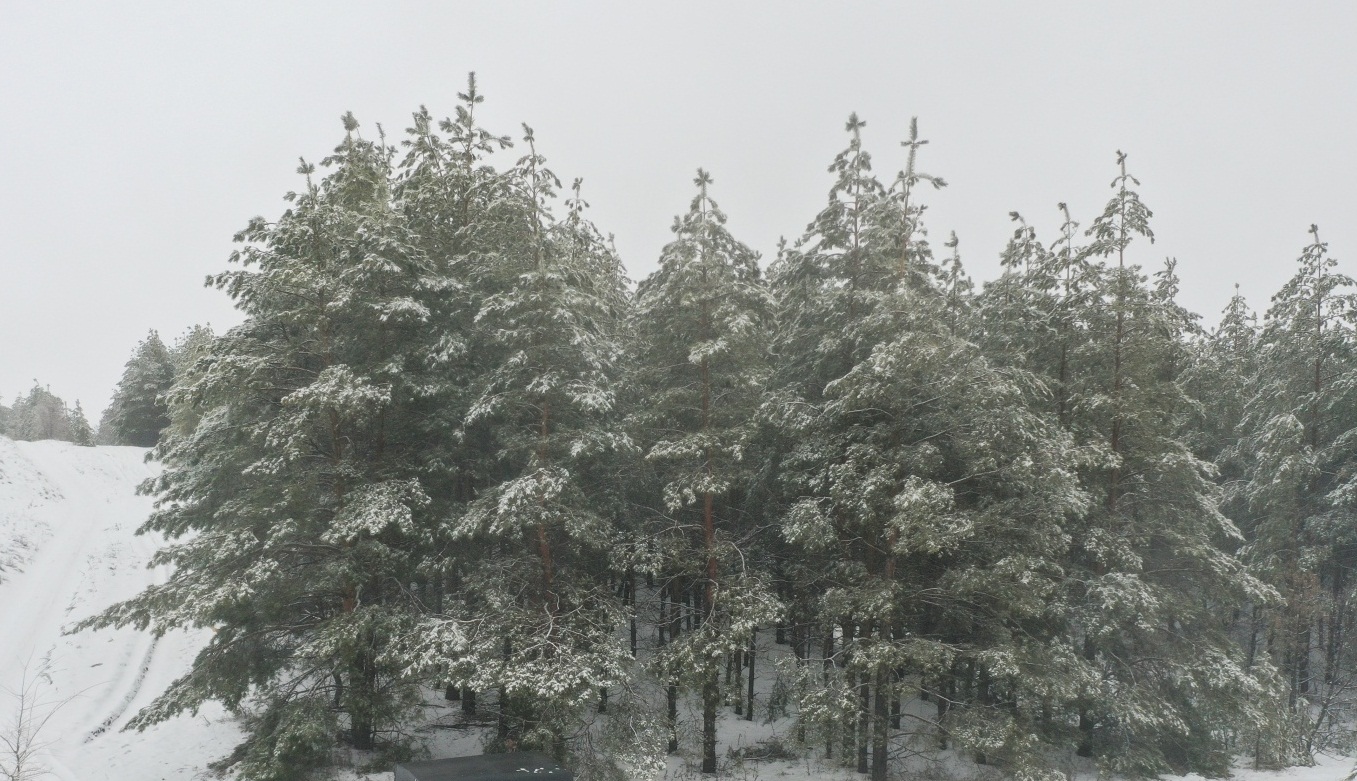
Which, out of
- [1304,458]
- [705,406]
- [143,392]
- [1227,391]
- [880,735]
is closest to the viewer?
[880,735]

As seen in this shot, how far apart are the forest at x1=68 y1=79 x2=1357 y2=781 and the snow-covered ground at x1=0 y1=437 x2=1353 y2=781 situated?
910 mm

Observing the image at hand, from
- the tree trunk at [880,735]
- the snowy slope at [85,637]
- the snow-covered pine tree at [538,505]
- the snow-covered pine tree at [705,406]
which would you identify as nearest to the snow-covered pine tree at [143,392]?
the snowy slope at [85,637]

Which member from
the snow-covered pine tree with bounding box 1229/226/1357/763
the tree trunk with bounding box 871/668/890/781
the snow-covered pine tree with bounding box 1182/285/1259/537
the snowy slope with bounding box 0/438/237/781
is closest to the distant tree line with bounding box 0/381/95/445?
the snowy slope with bounding box 0/438/237/781

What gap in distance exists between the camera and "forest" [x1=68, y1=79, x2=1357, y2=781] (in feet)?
38.0

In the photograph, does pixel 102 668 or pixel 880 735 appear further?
pixel 102 668

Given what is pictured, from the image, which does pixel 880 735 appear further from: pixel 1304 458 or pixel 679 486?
pixel 1304 458

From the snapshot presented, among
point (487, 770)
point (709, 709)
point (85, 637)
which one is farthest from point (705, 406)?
point (85, 637)

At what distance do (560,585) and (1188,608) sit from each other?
13254 mm

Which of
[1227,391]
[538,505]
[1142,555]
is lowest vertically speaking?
[1142,555]

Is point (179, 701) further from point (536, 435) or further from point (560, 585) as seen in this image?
point (536, 435)

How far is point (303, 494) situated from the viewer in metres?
11.9

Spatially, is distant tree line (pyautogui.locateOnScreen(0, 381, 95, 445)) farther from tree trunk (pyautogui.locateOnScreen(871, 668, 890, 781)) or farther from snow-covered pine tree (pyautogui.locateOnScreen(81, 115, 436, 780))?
tree trunk (pyautogui.locateOnScreen(871, 668, 890, 781))

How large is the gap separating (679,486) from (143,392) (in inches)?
1888

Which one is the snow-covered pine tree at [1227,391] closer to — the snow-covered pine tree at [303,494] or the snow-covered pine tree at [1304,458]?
the snow-covered pine tree at [1304,458]
